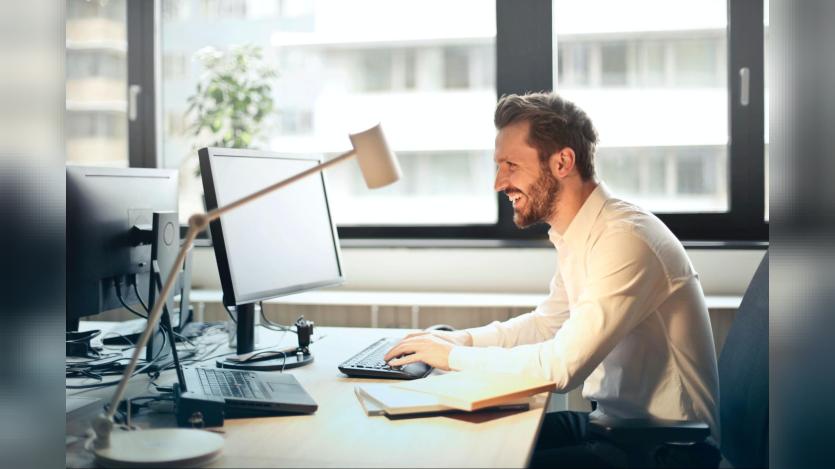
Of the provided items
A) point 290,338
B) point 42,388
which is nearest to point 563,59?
point 290,338

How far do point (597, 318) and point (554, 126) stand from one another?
0.56m

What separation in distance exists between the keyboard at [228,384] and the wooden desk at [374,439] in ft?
0.23

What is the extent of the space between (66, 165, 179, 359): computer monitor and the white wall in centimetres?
133

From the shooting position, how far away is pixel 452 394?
1.44m

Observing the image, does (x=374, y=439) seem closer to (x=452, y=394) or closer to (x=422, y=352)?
(x=452, y=394)

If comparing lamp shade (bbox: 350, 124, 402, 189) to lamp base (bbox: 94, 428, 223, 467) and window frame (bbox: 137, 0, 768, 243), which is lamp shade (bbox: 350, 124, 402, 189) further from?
window frame (bbox: 137, 0, 768, 243)

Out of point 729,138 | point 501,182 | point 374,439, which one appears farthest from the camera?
point 729,138

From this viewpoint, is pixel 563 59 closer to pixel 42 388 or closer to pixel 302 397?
pixel 302 397

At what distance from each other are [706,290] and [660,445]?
68.4 inches

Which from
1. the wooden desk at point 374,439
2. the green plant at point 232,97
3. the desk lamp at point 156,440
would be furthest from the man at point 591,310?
the green plant at point 232,97

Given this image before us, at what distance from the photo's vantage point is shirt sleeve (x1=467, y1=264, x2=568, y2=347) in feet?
6.81

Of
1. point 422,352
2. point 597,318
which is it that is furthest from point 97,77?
point 597,318

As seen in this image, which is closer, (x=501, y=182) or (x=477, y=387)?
(x=477, y=387)

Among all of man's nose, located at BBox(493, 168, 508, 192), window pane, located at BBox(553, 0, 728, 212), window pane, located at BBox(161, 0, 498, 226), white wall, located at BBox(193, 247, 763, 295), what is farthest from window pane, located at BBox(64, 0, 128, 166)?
man's nose, located at BBox(493, 168, 508, 192)
